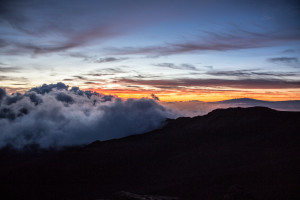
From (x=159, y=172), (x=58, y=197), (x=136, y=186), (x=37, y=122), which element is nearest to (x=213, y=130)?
(x=159, y=172)

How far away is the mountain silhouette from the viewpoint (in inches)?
942

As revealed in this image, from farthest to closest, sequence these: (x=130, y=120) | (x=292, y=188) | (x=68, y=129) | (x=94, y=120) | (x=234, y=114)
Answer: (x=94, y=120) → (x=130, y=120) → (x=68, y=129) → (x=234, y=114) → (x=292, y=188)

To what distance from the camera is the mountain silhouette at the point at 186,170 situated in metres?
23.9

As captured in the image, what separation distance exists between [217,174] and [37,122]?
163 m

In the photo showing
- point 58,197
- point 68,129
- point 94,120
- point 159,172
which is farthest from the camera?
point 94,120

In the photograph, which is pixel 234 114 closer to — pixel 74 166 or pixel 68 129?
pixel 74 166

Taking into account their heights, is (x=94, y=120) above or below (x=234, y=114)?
below

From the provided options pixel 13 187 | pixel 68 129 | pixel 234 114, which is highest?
pixel 234 114

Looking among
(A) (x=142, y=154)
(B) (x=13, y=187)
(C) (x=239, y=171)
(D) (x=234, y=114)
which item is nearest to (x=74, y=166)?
(B) (x=13, y=187)

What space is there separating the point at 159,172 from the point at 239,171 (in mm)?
12354

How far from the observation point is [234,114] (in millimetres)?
64938

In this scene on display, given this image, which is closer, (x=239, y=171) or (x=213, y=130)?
(x=239, y=171)

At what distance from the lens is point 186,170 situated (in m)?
32.8

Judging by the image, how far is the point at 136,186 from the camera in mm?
29859
